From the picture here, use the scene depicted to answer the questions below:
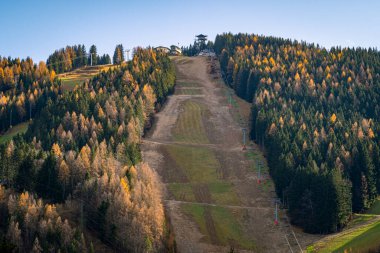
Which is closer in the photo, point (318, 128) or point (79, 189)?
point (79, 189)

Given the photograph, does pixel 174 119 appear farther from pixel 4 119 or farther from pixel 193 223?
pixel 193 223

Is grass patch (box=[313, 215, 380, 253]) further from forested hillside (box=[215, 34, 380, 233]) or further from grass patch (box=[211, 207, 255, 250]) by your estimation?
grass patch (box=[211, 207, 255, 250])

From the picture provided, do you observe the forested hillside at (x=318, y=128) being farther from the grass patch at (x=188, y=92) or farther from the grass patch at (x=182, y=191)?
the grass patch at (x=182, y=191)

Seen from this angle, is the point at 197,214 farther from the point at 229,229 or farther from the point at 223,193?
the point at 223,193

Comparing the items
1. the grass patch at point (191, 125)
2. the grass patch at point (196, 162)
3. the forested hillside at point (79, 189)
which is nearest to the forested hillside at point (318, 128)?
the grass patch at point (196, 162)

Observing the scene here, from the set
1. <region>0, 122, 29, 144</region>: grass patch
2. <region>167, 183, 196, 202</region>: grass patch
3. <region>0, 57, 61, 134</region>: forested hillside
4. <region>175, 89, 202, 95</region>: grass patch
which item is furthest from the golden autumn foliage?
<region>175, 89, 202, 95</region>: grass patch

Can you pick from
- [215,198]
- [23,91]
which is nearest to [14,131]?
[23,91]

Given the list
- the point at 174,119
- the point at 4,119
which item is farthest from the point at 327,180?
the point at 4,119
